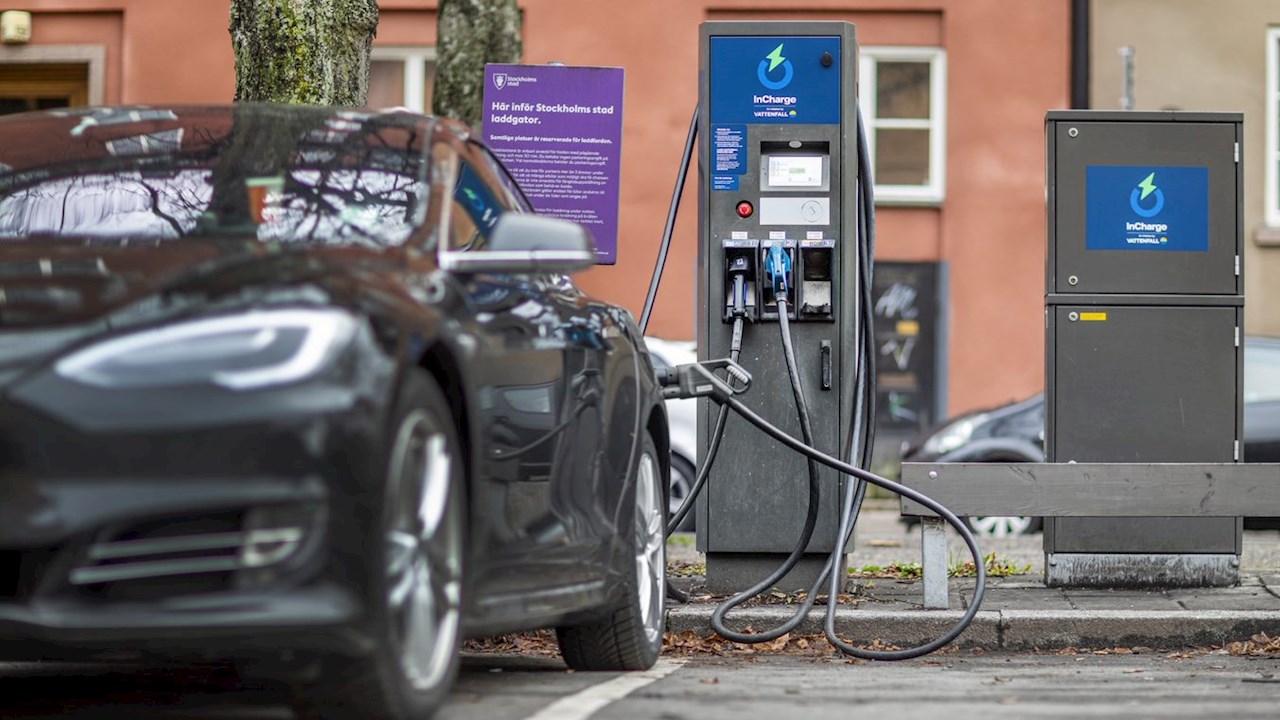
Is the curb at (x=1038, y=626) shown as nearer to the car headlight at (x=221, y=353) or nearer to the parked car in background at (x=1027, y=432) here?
the car headlight at (x=221, y=353)

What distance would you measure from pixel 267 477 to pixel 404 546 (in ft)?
1.39

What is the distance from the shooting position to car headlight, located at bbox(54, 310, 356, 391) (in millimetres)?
4160

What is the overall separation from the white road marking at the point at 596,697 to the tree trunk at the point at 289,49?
3.43 metres

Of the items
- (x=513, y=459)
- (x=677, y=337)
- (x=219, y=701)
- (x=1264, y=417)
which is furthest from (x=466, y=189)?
(x=677, y=337)

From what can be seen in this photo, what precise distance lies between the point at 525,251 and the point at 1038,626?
3.50 m

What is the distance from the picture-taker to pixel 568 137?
934 cm

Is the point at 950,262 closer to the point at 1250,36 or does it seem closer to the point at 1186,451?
the point at 1250,36

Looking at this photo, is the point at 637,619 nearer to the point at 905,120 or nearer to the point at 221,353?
the point at 221,353

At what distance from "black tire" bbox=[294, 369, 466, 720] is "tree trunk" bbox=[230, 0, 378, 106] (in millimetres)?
4466

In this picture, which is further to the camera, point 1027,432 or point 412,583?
point 1027,432

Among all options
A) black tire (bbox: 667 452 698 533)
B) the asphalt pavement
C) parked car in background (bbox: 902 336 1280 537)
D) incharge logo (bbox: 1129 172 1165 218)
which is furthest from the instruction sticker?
black tire (bbox: 667 452 698 533)

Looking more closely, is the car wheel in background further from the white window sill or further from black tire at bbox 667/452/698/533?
the white window sill

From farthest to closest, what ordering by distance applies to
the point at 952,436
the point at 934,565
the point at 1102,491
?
the point at 952,436 → the point at 1102,491 → the point at 934,565

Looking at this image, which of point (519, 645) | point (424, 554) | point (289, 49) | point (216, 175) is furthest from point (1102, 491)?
point (424, 554)
